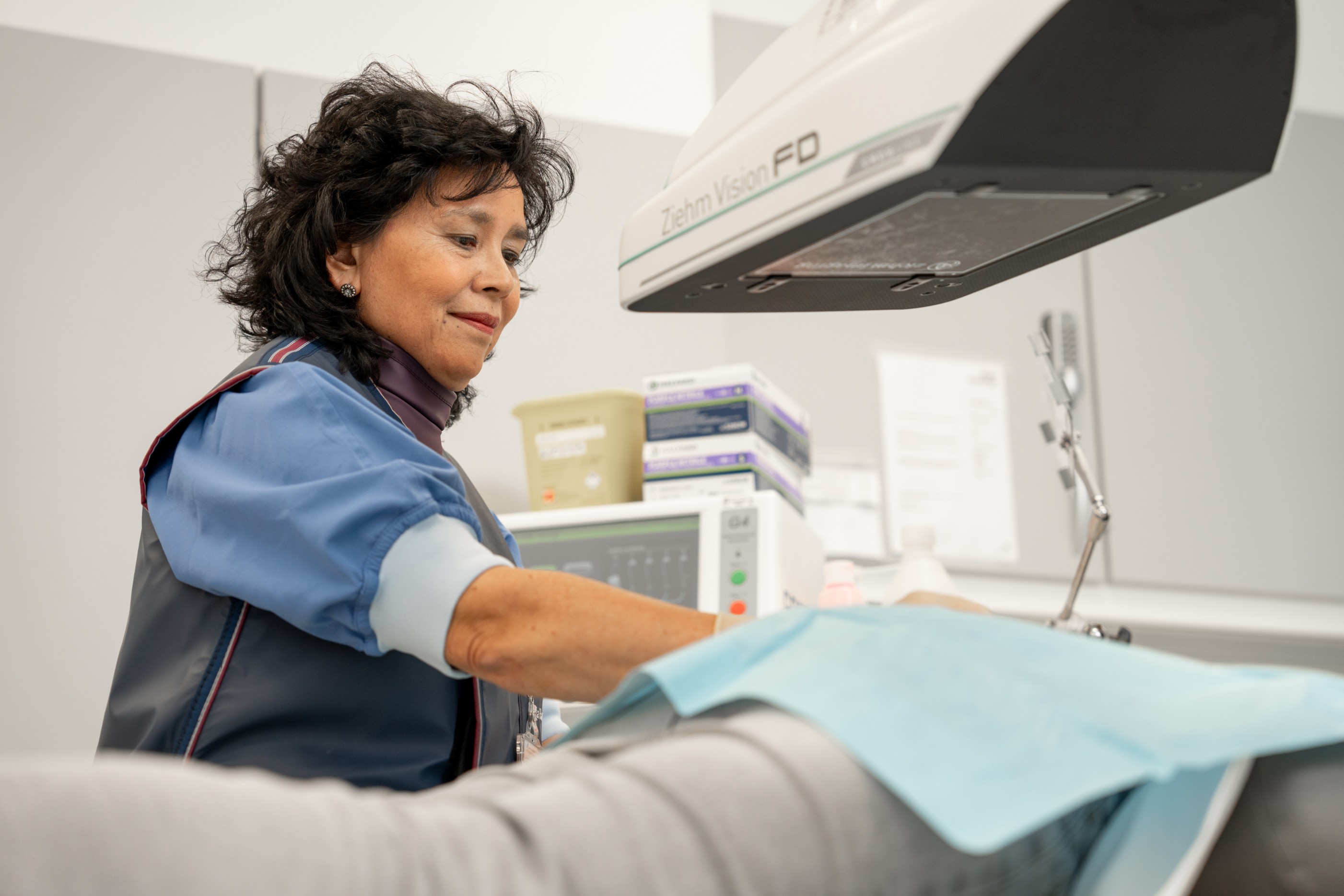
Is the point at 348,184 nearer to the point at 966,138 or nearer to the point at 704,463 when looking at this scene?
the point at 966,138

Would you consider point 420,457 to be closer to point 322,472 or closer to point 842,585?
point 322,472

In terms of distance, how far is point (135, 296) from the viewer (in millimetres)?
1952

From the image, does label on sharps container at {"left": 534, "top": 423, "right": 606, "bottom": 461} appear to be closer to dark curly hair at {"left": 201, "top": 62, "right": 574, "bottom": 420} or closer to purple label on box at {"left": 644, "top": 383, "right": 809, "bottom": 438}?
purple label on box at {"left": 644, "top": 383, "right": 809, "bottom": 438}

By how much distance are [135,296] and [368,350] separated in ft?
2.95

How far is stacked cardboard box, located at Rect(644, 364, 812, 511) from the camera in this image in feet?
6.79

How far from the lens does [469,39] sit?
2432 millimetres

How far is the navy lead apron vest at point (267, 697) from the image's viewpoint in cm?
96

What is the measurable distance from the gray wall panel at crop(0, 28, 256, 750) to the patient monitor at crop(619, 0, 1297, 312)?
122 cm

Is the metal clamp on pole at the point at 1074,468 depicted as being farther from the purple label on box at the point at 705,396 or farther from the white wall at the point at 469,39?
the white wall at the point at 469,39

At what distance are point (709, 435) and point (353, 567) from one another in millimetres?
1249

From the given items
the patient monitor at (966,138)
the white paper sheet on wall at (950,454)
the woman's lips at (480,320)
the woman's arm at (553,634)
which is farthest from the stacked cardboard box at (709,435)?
the woman's arm at (553,634)

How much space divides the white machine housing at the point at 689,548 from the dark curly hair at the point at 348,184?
71cm

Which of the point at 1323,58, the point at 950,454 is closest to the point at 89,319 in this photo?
the point at 950,454

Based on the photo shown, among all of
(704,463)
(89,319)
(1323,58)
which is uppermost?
(1323,58)
